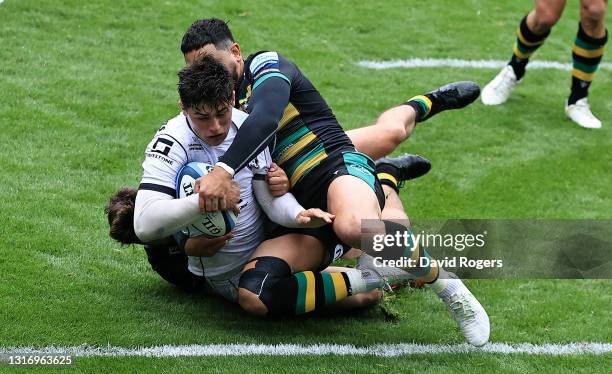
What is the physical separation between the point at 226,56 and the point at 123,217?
105 centimetres

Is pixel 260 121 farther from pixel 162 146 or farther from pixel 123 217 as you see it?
pixel 123 217

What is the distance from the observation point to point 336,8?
38.2ft

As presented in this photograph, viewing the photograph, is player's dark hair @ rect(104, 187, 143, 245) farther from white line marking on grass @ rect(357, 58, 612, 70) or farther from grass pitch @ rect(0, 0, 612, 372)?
white line marking on grass @ rect(357, 58, 612, 70)

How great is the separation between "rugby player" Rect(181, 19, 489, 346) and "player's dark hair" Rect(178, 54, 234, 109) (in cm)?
11

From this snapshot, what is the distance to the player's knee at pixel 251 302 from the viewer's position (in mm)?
5078

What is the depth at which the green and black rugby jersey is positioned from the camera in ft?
18.1

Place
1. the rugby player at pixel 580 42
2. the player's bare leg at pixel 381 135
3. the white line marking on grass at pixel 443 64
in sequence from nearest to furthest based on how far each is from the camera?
the player's bare leg at pixel 381 135 → the rugby player at pixel 580 42 → the white line marking on grass at pixel 443 64

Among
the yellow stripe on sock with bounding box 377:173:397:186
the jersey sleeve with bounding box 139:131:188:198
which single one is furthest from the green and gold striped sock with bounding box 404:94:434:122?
the jersey sleeve with bounding box 139:131:188:198

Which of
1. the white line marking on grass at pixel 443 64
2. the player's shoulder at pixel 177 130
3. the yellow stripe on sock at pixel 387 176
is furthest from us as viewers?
the white line marking on grass at pixel 443 64

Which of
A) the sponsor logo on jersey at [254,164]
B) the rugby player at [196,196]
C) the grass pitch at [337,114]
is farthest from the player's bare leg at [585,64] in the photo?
the sponsor logo on jersey at [254,164]

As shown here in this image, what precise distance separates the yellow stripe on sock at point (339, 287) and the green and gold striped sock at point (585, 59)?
4.77 metres

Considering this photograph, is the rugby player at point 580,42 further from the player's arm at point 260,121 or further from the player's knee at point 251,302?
the player's knee at point 251,302

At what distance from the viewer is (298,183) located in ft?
18.1

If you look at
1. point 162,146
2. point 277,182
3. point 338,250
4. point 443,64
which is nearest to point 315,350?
point 338,250
